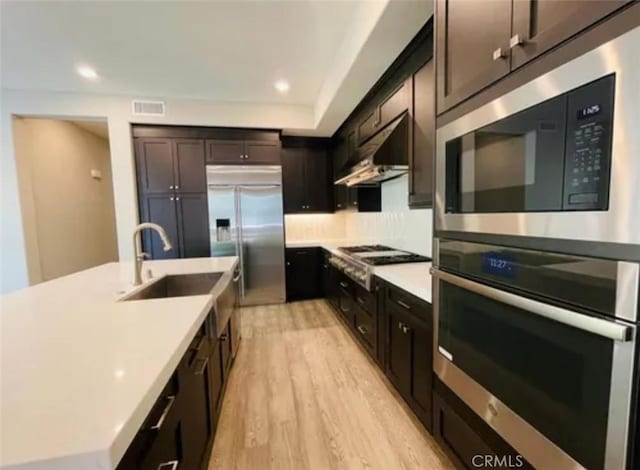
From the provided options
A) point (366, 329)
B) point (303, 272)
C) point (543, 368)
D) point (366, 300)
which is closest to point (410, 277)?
point (366, 300)

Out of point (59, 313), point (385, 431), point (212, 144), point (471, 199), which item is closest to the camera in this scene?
point (471, 199)

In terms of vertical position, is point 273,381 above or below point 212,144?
below

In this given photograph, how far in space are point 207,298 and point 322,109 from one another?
9.81ft

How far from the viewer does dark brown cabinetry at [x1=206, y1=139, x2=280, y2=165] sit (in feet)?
13.8

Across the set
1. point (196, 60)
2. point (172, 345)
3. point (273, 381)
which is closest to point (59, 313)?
point (172, 345)

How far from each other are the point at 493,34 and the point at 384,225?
2581mm

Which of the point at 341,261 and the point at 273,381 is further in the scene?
the point at 341,261

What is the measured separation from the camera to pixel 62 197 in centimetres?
476

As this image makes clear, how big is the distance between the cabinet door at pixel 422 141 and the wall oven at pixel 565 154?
0.80m

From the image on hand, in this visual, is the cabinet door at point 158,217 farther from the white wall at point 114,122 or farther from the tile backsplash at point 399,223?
the tile backsplash at point 399,223

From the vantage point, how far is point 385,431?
1.83 m

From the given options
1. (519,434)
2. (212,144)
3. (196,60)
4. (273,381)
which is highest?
(196,60)

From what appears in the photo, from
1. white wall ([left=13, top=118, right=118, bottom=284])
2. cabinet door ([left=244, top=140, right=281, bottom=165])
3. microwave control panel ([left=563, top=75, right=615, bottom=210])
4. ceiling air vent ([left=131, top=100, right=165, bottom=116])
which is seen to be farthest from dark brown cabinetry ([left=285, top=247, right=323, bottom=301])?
microwave control panel ([left=563, top=75, right=615, bottom=210])

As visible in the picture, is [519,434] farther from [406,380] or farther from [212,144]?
[212,144]
